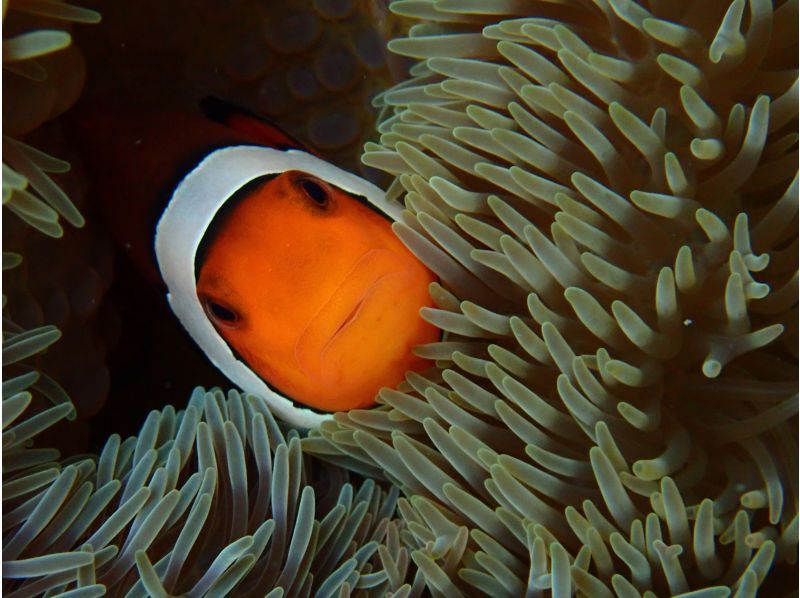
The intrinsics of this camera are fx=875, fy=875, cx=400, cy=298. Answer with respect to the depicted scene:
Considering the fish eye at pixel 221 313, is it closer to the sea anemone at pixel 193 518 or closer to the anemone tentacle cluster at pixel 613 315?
the sea anemone at pixel 193 518

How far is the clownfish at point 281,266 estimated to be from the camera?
0.94m

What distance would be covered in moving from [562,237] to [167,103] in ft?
2.76

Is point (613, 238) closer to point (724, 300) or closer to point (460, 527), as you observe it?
point (724, 300)

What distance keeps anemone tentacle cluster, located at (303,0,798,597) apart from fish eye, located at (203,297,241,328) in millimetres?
203

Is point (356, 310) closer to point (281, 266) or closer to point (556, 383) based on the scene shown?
point (281, 266)

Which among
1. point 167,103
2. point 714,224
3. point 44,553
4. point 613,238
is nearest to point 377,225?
point 613,238

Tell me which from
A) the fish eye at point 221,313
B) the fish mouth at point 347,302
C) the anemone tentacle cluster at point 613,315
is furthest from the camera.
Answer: the fish eye at point 221,313

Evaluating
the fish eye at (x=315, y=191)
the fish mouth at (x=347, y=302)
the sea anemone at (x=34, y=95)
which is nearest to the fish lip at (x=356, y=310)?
the fish mouth at (x=347, y=302)

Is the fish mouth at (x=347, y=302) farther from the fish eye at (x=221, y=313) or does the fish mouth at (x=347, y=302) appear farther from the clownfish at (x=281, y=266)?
the fish eye at (x=221, y=313)

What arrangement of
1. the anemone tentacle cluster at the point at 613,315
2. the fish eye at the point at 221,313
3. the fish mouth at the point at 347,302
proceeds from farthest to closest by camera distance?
the fish eye at the point at 221,313
the fish mouth at the point at 347,302
the anemone tentacle cluster at the point at 613,315

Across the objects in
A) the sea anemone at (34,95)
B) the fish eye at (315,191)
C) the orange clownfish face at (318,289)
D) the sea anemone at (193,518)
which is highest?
the sea anemone at (34,95)

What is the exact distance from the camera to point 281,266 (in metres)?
0.96

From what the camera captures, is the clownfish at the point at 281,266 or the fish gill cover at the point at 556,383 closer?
the fish gill cover at the point at 556,383

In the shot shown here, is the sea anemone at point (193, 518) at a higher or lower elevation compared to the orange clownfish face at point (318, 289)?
lower
